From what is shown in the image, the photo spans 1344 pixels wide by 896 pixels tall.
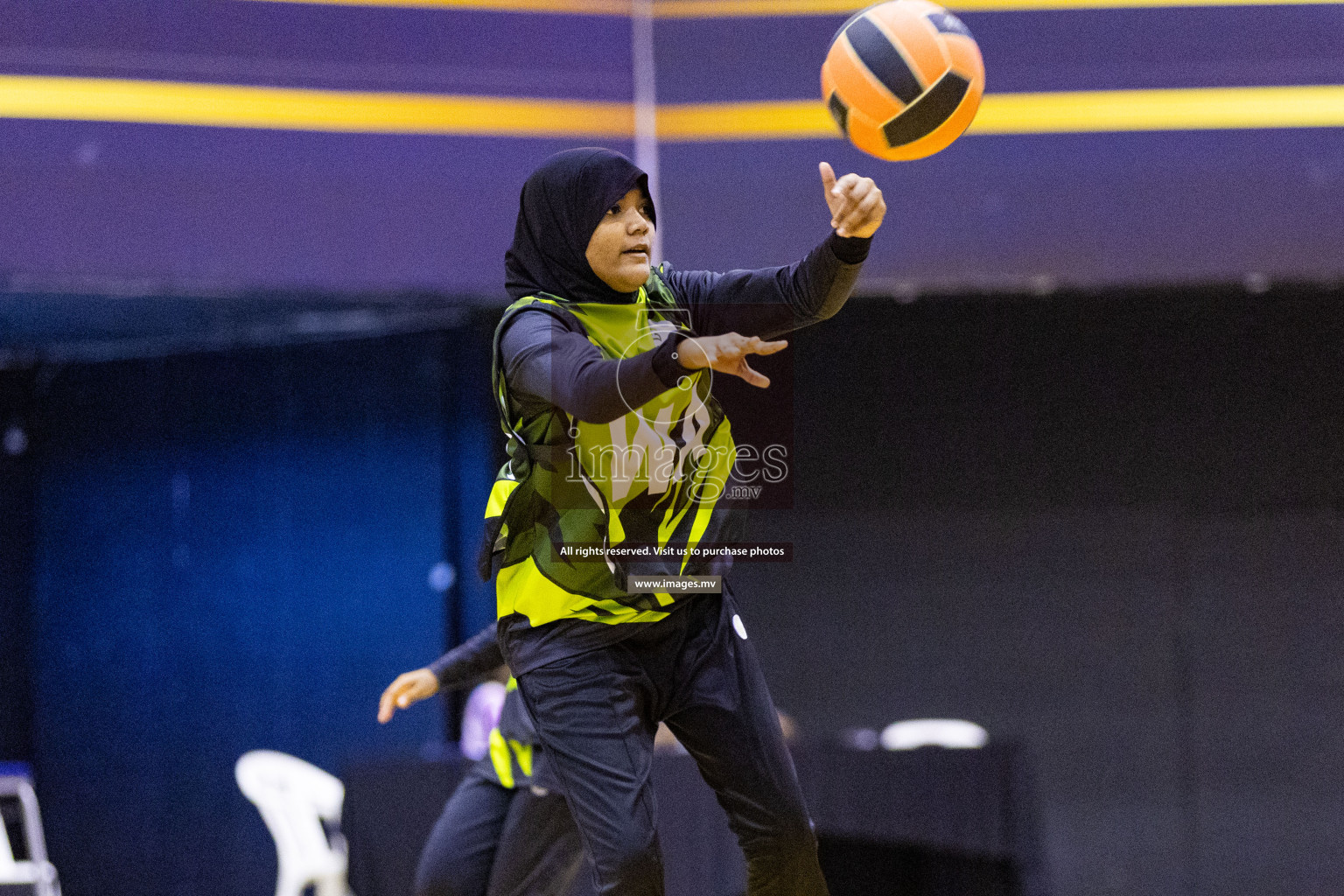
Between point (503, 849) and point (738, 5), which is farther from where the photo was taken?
point (738, 5)

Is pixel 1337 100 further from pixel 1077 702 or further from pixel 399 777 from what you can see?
pixel 399 777

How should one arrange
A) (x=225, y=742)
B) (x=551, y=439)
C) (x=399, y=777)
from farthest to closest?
(x=225, y=742) < (x=399, y=777) < (x=551, y=439)

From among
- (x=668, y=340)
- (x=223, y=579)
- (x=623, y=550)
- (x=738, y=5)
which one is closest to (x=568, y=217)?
(x=668, y=340)

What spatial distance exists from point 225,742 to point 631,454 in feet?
12.4

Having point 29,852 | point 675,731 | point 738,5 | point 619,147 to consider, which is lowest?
point 29,852

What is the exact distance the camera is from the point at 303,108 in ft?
16.4

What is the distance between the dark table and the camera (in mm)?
4344

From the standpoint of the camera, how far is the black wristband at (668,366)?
203 centimetres

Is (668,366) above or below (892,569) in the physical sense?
above

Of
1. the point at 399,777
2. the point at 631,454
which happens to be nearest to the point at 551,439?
the point at 631,454

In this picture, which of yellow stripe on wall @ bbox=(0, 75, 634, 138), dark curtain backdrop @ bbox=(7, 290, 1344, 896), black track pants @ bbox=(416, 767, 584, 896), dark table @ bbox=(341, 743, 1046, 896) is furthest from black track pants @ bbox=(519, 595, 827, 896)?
yellow stripe on wall @ bbox=(0, 75, 634, 138)

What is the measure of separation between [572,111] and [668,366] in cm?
336

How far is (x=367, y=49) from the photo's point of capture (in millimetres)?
5086

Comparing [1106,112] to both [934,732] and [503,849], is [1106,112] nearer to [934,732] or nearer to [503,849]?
[934,732]
